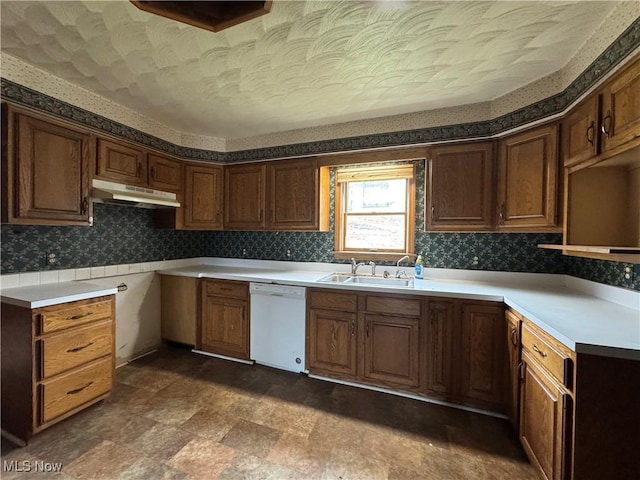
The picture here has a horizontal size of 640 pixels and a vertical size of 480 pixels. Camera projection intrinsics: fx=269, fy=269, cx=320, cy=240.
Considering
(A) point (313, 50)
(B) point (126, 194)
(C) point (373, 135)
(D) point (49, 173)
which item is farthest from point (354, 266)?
(D) point (49, 173)

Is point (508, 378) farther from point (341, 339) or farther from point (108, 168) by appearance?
point (108, 168)

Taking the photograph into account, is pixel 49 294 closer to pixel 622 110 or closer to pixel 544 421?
pixel 544 421

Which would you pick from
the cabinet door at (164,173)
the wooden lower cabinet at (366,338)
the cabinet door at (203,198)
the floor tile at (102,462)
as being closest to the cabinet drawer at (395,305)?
the wooden lower cabinet at (366,338)

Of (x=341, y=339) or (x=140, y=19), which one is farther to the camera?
(x=341, y=339)

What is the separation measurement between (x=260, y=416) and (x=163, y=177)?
2515 mm

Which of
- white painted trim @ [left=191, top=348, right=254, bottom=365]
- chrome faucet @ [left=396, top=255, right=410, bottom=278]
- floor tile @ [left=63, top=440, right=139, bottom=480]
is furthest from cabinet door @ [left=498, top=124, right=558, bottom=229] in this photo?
floor tile @ [left=63, top=440, right=139, bottom=480]

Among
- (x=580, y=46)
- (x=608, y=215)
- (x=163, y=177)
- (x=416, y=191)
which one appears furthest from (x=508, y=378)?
(x=163, y=177)

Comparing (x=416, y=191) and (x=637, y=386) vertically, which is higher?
(x=416, y=191)

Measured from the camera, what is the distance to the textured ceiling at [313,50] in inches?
56.6

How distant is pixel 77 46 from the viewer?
5.61ft

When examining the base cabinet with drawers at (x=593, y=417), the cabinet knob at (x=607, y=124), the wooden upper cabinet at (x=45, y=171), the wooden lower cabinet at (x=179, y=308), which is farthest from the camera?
the wooden lower cabinet at (x=179, y=308)

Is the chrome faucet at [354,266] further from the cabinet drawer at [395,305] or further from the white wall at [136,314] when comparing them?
the white wall at [136,314]

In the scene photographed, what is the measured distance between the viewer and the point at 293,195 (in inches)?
118

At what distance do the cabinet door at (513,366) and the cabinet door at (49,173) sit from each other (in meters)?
3.33
